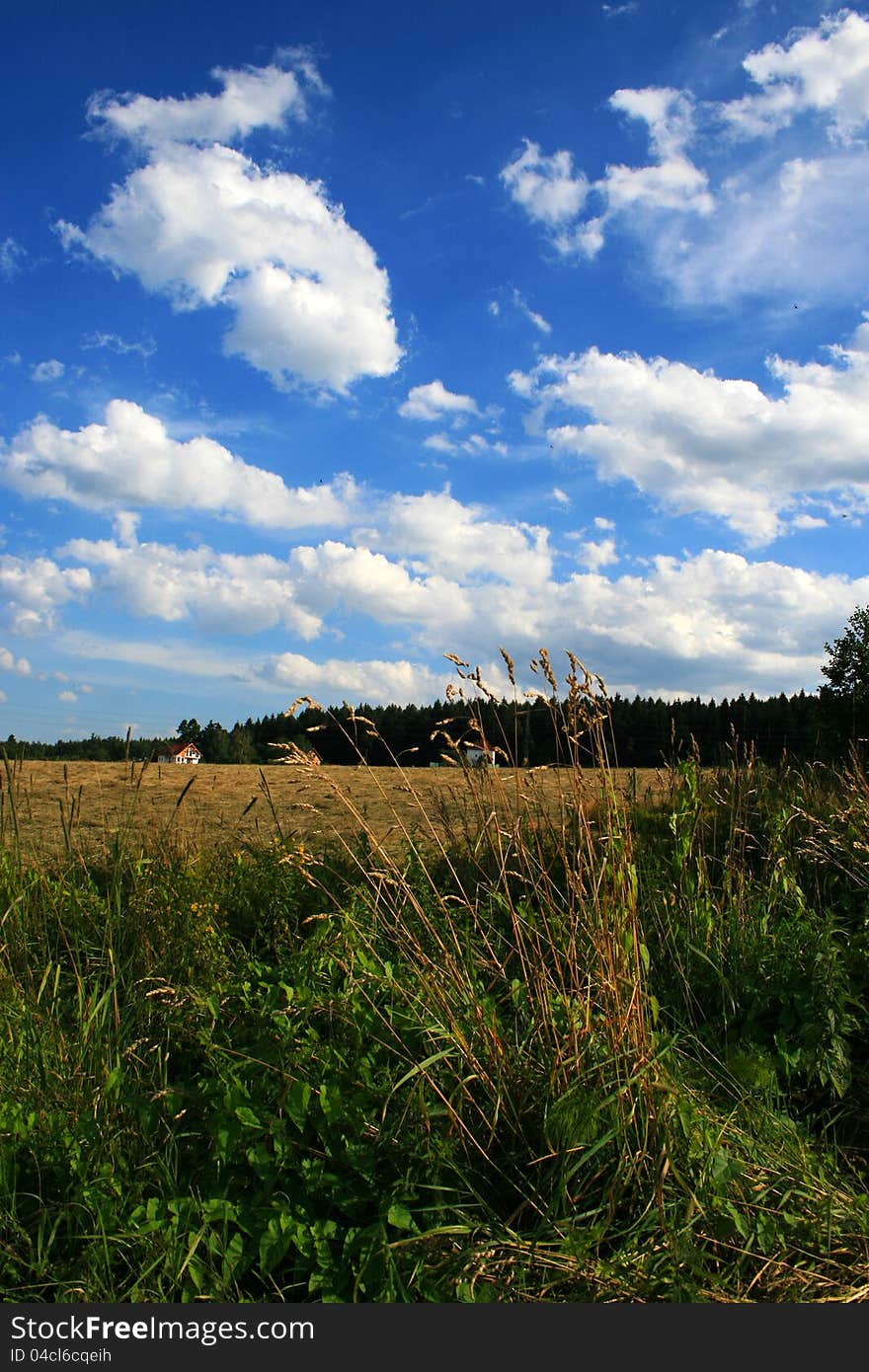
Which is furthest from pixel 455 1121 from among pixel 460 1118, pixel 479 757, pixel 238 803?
pixel 238 803

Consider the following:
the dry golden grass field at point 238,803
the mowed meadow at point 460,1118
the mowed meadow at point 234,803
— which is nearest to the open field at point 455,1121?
the mowed meadow at point 460,1118

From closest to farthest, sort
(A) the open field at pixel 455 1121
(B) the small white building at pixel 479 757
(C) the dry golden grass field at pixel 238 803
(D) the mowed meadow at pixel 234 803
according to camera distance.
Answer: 1. (A) the open field at pixel 455 1121
2. (B) the small white building at pixel 479 757
3. (C) the dry golden grass field at pixel 238 803
4. (D) the mowed meadow at pixel 234 803

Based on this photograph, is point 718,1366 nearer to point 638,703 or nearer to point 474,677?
point 474,677

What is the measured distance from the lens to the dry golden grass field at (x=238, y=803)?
12.1 ft

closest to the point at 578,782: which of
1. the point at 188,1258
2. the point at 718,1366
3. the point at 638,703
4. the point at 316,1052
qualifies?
the point at 316,1052

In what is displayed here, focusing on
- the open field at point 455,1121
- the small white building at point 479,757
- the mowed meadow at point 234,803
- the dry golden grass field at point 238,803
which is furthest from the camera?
the mowed meadow at point 234,803

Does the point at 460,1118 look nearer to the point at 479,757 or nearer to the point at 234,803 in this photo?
the point at 479,757

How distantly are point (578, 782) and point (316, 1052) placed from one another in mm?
1207

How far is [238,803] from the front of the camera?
9.11 m

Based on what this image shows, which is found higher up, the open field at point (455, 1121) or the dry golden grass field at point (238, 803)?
the dry golden grass field at point (238, 803)

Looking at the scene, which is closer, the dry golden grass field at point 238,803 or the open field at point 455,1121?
the open field at point 455,1121

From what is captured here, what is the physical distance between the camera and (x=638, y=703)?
2372 cm

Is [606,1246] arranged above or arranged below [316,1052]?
below

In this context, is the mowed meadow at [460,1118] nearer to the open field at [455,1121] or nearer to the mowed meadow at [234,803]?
the open field at [455,1121]
